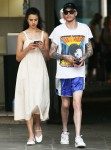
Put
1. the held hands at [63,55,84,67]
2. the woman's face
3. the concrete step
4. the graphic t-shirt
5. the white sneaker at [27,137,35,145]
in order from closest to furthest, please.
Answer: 1. the held hands at [63,55,84,67]
2. the graphic t-shirt
3. the woman's face
4. the white sneaker at [27,137,35,145]
5. the concrete step

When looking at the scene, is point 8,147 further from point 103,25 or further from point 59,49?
point 103,25

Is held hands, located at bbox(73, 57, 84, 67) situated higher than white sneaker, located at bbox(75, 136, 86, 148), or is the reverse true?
held hands, located at bbox(73, 57, 84, 67)

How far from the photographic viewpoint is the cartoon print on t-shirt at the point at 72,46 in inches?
345

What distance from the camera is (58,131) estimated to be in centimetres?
1027

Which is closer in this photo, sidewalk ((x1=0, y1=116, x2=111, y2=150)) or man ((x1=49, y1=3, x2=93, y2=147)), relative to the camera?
man ((x1=49, y1=3, x2=93, y2=147))

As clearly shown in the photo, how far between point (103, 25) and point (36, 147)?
6876 mm

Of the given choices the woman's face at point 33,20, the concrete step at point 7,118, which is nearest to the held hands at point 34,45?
the woman's face at point 33,20

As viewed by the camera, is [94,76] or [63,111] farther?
[94,76]

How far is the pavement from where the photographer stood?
9.05m

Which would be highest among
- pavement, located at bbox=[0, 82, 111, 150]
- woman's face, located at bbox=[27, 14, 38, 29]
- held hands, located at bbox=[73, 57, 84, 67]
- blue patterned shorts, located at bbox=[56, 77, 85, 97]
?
woman's face, located at bbox=[27, 14, 38, 29]

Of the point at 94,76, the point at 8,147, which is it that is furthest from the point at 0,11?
the point at 94,76

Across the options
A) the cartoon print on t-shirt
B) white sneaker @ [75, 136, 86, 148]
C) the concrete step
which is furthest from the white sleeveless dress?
the concrete step

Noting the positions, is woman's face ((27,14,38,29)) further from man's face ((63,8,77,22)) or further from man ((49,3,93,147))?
man's face ((63,8,77,22))

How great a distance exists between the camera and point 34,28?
899 cm
